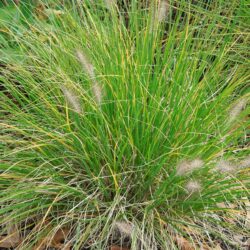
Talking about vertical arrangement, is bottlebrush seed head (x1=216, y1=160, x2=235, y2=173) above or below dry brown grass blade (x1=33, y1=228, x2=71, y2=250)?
above

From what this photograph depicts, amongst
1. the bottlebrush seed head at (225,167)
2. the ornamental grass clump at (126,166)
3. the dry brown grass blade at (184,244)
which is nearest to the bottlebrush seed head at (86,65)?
the ornamental grass clump at (126,166)

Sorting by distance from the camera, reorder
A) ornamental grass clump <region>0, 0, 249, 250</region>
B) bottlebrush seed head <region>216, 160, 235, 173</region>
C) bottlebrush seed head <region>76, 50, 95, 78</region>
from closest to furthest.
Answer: bottlebrush seed head <region>216, 160, 235, 173</region>, bottlebrush seed head <region>76, 50, 95, 78</region>, ornamental grass clump <region>0, 0, 249, 250</region>

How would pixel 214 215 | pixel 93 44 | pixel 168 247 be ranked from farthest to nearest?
pixel 93 44, pixel 214 215, pixel 168 247

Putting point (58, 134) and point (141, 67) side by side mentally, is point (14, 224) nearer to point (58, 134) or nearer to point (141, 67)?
point (58, 134)

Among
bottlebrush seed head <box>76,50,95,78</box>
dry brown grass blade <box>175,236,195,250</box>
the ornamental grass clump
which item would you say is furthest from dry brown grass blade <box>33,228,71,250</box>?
bottlebrush seed head <box>76,50,95,78</box>

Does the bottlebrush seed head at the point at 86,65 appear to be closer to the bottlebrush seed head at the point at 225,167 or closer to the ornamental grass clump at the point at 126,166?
the ornamental grass clump at the point at 126,166

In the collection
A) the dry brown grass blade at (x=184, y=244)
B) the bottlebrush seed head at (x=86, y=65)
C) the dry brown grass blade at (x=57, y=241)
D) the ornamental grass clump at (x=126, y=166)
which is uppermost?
the bottlebrush seed head at (x=86, y=65)

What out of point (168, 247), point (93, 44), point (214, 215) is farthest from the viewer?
point (93, 44)

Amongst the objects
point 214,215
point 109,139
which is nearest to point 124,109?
point 109,139

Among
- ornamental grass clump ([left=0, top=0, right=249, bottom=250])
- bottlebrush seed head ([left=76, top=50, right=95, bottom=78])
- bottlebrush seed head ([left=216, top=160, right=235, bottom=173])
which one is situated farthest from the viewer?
ornamental grass clump ([left=0, top=0, right=249, bottom=250])

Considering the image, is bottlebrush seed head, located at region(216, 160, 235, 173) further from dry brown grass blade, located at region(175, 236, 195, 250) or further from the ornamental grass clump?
dry brown grass blade, located at region(175, 236, 195, 250)

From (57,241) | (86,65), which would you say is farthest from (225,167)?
(57,241)
